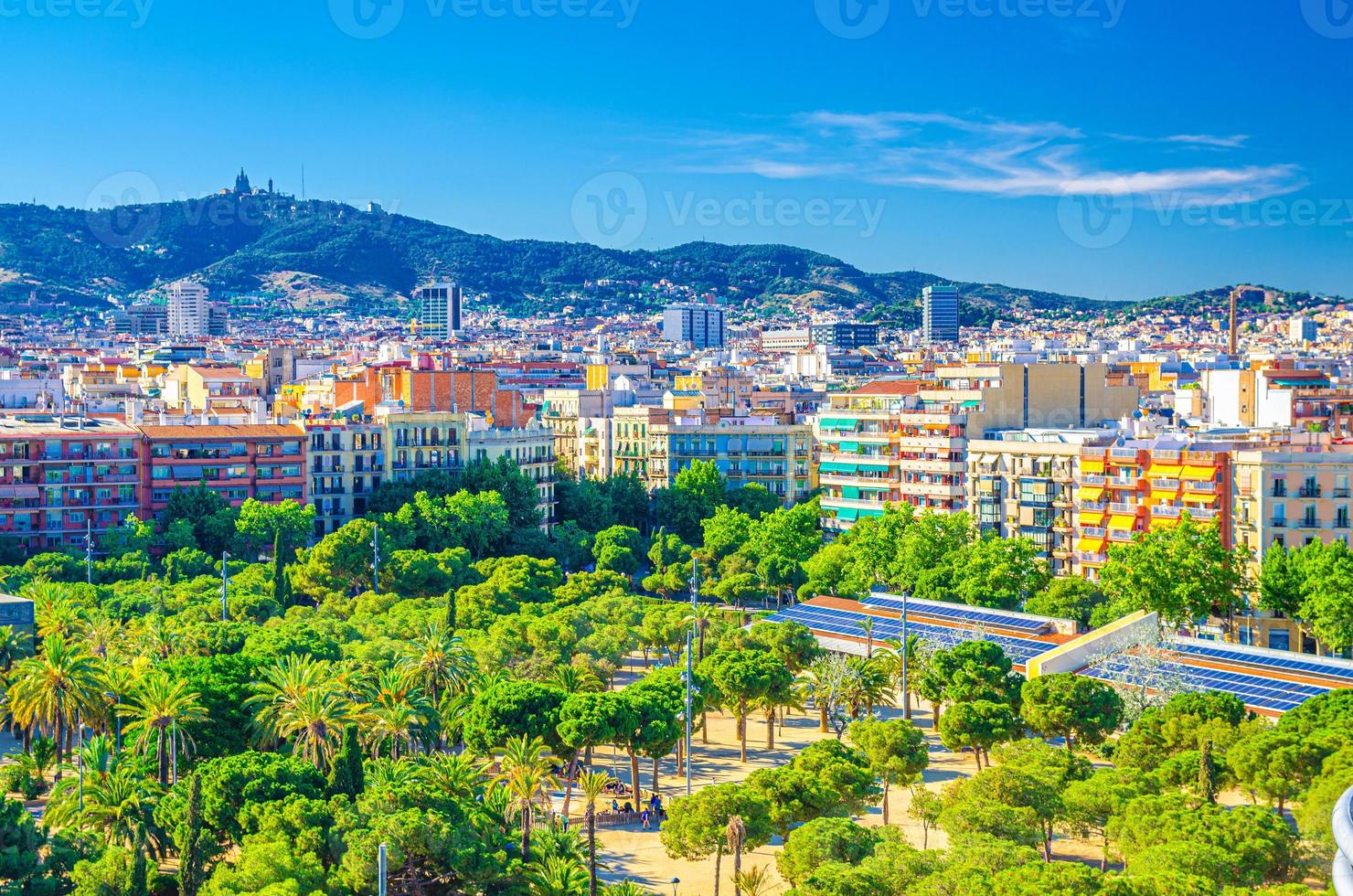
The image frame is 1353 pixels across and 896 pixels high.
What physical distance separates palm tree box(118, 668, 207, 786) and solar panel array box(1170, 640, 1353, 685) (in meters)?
25.7

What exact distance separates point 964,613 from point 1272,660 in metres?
10.4

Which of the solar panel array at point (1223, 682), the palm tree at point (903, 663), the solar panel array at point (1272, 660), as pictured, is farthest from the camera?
the palm tree at point (903, 663)

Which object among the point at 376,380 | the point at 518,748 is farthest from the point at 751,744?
the point at 376,380

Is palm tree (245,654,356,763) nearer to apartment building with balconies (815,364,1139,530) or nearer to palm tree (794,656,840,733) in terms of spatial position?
palm tree (794,656,840,733)

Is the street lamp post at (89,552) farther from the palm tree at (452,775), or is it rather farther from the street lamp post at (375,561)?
the palm tree at (452,775)

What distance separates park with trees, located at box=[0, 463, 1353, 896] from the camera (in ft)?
95.5

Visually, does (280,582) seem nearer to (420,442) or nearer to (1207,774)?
(420,442)

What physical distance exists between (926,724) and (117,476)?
132ft

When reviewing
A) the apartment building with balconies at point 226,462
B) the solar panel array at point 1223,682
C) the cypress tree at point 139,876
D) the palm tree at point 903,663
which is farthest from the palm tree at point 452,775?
the apartment building with balconies at point 226,462

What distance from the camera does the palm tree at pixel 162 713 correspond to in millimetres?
35031

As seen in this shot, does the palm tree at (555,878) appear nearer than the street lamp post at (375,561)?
Yes

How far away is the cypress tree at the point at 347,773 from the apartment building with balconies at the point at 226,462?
134 feet

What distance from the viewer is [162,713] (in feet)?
115

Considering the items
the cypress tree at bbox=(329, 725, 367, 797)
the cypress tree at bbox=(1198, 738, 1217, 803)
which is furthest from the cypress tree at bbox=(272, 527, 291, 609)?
the cypress tree at bbox=(1198, 738, 1217, 803)
